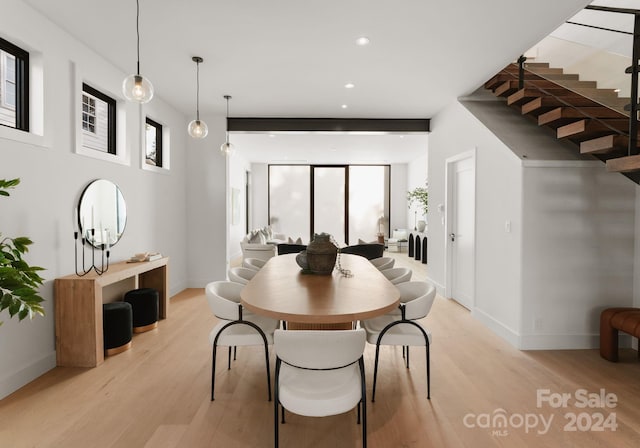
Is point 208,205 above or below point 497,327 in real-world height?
above

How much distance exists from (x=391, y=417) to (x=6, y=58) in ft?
13.0

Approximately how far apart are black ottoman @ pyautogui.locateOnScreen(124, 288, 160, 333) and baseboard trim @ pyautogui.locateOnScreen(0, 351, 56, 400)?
37.9 inches

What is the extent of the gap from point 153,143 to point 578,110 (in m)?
5.33

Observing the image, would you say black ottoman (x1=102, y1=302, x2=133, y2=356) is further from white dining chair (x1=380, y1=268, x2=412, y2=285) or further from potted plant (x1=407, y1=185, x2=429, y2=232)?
potted plant (x1=407, y1=185, x2=429, y2=232)

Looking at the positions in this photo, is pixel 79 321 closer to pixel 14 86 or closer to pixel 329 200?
pixel 14 86

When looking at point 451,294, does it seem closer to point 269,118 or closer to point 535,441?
point 535,441

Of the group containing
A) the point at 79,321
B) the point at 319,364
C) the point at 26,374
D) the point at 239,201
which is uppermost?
the point at 239,201

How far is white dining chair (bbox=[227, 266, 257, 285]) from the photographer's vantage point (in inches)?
130

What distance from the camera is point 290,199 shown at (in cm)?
1271

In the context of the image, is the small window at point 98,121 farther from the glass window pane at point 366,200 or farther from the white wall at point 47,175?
the glass window pane at point 366,200

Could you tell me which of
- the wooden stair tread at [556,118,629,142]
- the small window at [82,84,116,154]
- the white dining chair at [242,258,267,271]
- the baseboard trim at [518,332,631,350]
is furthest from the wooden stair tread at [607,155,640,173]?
the small window at [82,84,116,154]

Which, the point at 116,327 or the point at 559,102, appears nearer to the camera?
the point at 116,327

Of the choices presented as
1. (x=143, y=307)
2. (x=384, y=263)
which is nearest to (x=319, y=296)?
(x=384, y=263)

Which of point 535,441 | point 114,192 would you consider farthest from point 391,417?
point 114,192
